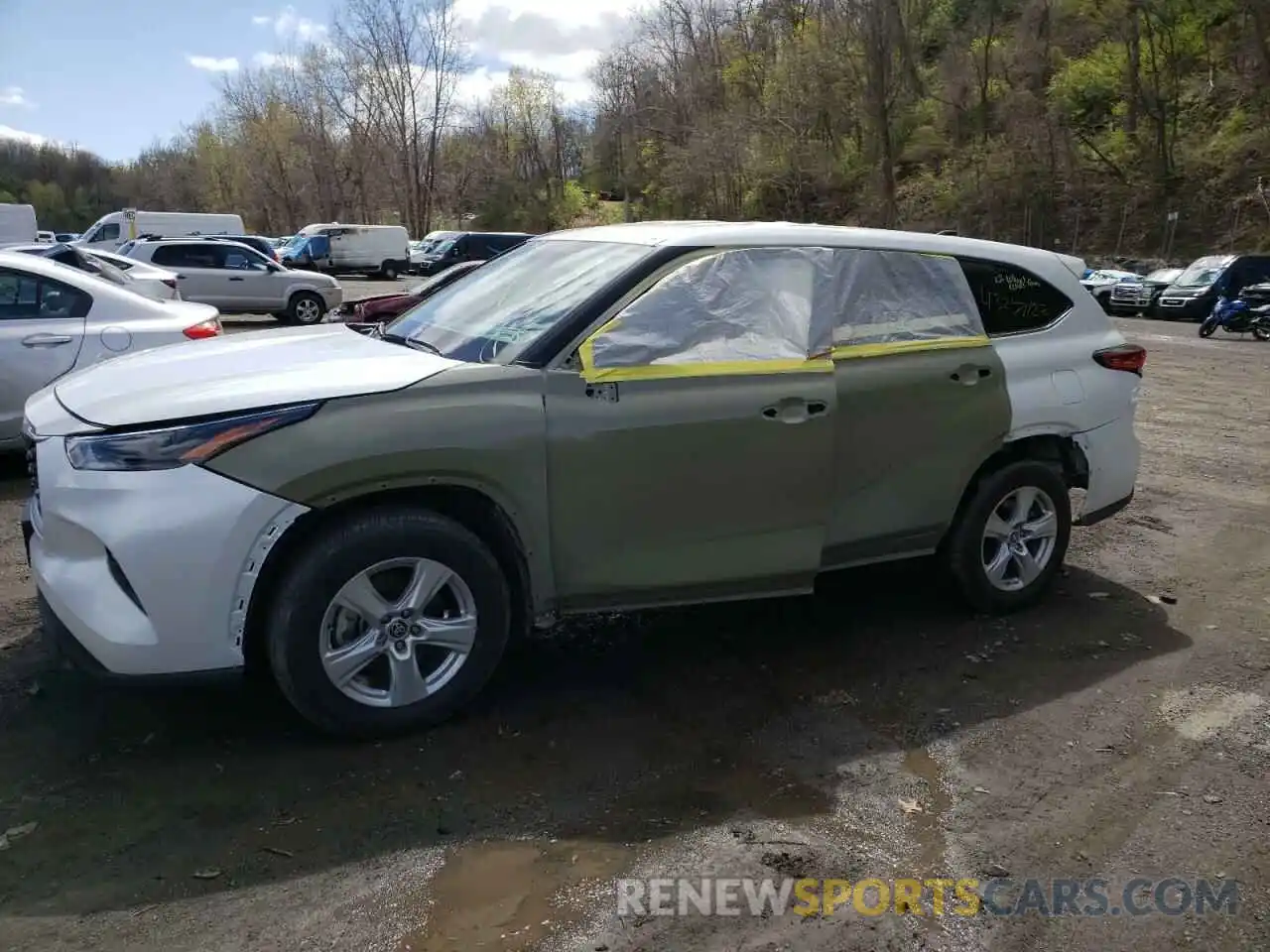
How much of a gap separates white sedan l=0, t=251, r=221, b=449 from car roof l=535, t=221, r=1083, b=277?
410 centimetres

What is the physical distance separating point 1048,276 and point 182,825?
4.38 metres

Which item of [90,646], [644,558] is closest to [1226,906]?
[644,558]

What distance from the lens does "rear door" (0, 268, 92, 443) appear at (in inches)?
272

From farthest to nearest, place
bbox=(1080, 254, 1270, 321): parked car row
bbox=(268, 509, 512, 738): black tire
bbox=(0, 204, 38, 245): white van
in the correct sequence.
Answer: bbox=(0, 204, 38, 245): white van < bbox=(1080, 254, 1270, 321): parked car row < bbox=(268, 509, 512, 738): black tire

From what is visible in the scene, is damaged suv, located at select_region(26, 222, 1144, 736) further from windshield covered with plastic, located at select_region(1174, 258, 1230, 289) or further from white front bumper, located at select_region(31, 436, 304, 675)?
windshield covered with plastic, located at select_region(1174, 258, 1230, 289)

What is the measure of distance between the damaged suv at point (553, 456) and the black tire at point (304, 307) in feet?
57.7

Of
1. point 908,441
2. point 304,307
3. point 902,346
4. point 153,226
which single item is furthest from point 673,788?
point 153,226

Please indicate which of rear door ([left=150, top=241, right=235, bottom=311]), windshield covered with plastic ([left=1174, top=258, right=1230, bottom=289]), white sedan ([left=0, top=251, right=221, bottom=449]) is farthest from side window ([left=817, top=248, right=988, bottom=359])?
windshield covered with plastic ([left=1174, top=258, right=1230, bottom=289])

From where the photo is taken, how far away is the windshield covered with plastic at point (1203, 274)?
26828mm

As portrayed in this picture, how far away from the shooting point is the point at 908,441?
14.3ft

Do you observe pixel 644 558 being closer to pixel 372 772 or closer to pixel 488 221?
pixel 372 772

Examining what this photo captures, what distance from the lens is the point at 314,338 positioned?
4215 mm

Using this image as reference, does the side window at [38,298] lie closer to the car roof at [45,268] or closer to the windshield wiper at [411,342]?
the car roof at [45,268]

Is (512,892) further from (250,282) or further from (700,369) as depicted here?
(250,282)
